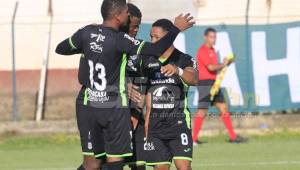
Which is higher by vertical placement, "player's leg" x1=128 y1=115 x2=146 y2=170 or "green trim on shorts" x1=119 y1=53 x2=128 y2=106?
"green trim on shorts" x1=119 y1=53 x2=128 y2=106

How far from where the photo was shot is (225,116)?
55.4 feet

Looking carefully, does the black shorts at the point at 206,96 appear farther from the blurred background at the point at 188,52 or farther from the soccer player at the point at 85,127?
the soccer player at the point at 85,127

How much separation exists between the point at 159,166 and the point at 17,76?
980cm

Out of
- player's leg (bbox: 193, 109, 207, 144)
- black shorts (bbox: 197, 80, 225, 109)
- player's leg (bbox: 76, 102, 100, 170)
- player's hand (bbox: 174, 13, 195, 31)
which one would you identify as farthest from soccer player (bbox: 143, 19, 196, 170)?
black shorts (bbox: 197, 80, 225, 109)

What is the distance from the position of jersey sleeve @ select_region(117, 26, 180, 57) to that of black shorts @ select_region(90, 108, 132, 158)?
2.27 ft

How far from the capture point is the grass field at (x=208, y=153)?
13906 mm

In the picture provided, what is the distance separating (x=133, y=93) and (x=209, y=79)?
25.3 feet

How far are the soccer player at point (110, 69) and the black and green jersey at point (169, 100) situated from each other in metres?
0.88

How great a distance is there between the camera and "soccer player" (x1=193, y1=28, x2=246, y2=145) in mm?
16938

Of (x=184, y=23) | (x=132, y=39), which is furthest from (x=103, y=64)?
(x=184, y=23)

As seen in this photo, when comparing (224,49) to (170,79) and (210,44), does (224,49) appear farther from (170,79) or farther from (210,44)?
(170,79)

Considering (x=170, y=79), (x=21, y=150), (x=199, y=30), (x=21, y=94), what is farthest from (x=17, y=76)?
(x=170, y=79)

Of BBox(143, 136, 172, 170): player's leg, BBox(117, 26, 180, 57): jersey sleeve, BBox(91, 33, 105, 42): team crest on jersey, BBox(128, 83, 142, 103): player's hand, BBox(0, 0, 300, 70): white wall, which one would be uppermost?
BBox(0, 0, 300, 70): white wall

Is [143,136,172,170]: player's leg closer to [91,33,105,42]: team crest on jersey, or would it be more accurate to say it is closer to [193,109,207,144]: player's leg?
[91,33,105,42]: team crest on jersey
